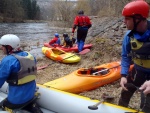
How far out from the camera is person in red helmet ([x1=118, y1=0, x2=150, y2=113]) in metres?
2.03

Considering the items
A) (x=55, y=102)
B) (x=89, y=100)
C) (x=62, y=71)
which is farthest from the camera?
(x=62, y=71)

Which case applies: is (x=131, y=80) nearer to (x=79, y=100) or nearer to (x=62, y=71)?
(x=79, y=100)

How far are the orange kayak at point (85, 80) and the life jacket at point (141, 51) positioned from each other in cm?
199

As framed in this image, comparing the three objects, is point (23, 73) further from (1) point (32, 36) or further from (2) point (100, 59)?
(1) point (32, 36)

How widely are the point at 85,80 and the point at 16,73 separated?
2.01 meters

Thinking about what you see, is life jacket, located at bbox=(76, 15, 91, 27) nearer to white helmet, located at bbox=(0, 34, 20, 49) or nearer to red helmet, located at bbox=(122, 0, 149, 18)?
white helmet, located at bbox=(0, 34, 20, 49)

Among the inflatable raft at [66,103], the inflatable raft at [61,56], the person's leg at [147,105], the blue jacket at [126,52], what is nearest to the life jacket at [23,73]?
the inflatable raft at [66,103]

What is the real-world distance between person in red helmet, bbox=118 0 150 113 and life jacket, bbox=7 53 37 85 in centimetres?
104

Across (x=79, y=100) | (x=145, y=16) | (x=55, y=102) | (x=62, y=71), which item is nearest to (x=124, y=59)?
(x=145, y=16)

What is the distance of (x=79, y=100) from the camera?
2678 mm

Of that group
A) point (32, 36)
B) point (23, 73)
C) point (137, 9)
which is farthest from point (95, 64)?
point (32, 36)

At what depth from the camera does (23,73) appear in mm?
2475

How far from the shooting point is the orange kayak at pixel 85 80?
4.10 metres

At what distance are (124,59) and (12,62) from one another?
3.95 ft
